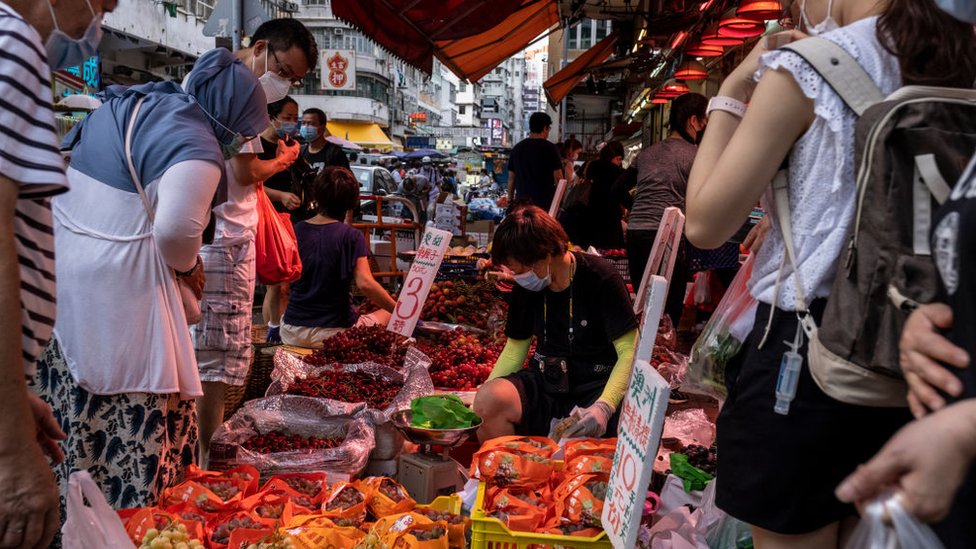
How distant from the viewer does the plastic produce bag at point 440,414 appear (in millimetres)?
3896

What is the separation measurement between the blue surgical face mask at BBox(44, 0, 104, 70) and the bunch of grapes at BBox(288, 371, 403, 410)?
9.33ft

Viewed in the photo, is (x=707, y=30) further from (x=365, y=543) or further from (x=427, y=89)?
(x=427, y=89)

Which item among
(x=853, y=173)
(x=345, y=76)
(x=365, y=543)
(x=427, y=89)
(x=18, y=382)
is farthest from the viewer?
(x=427, y=89)

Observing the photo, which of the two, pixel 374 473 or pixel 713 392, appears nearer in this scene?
pixel 713 392

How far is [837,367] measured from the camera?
4.82ft

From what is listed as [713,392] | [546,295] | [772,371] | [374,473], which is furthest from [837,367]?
[374,473]

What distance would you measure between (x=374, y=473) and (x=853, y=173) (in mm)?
3286

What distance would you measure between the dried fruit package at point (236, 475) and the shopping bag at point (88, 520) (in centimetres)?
110

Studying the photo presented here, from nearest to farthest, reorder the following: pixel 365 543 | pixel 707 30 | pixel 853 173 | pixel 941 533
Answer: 1. pixel 941 533
2. pixel 853 173
3. pixel 365 543
4. pixel 707 30

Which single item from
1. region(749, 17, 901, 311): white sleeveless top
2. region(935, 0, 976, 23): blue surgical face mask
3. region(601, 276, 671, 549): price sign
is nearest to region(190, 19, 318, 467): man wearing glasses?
region(601, 276, 671, 549): price sign

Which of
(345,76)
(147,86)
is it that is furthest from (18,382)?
(345,76)

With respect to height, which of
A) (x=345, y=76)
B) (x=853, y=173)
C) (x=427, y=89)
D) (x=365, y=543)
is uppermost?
(x=427, y=89)

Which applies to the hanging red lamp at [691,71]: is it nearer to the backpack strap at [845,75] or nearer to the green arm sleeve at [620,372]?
the green arm sleeve at [620,372]

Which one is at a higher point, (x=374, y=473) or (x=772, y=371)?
(x=772, y=371)
